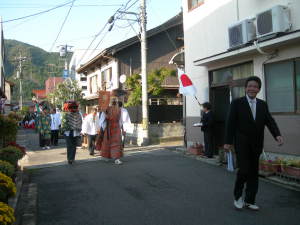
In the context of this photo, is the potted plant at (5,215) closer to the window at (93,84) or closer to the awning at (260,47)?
the awning at (260,47)

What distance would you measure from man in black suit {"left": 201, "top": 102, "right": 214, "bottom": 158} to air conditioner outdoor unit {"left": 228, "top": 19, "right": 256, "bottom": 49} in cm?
201

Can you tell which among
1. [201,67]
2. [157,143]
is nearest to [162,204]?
[201,67]

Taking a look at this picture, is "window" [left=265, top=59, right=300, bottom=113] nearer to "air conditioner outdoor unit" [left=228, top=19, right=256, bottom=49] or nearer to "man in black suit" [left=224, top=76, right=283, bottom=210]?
"air conditioner outdoor unit" [left=228, top=19, right=256, bottom=49]

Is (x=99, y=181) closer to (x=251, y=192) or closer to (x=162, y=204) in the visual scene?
(x=162, y=204)

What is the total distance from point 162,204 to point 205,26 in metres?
7.38

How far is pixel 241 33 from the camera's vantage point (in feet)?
30.0

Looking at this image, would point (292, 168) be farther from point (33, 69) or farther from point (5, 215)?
point (33, 69)

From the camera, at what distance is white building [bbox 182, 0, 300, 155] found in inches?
320

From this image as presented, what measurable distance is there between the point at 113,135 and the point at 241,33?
466cm

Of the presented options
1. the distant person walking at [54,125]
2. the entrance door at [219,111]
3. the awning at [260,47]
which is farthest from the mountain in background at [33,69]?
the awning at [260,47]

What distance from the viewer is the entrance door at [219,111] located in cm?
1127

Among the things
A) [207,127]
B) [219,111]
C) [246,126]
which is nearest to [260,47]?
[207,127]

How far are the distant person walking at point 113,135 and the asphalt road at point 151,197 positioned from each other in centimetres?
78

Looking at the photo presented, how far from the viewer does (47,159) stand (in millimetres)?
12297
